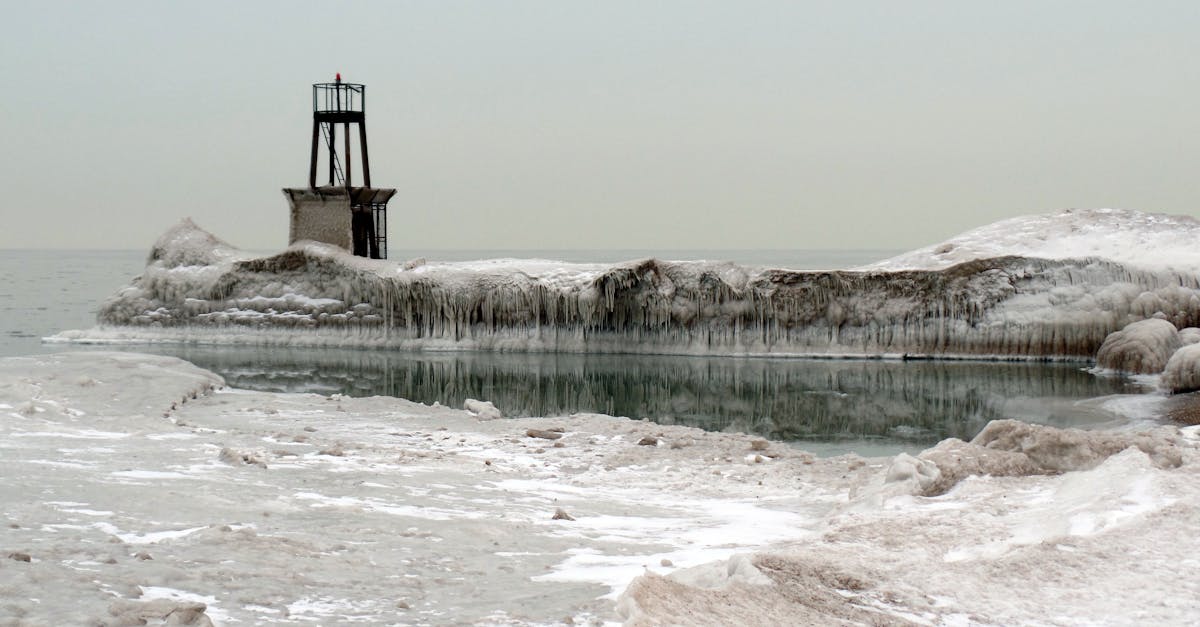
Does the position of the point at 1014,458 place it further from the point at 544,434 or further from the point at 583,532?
the point at 544,434

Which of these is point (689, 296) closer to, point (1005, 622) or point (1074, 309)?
point (1074, 309)

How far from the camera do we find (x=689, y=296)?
28.6 m

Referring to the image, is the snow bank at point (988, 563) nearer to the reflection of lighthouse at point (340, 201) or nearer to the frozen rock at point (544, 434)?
the frozen rock at point (544, 434)

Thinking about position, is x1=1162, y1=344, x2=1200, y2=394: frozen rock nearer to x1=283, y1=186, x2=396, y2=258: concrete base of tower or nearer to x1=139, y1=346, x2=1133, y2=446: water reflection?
x1=139, y1=346, x2=1133, y2=446: water reflection

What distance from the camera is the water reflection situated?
1761 centimetres

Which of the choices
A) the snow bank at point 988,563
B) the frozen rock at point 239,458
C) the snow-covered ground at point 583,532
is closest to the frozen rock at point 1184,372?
the snow-covered ground at point 583,532

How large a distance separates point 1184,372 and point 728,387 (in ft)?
25.1

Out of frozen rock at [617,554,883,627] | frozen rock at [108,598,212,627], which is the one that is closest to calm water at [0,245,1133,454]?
frozen rock at [617,554,883,627]

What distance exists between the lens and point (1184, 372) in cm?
1942

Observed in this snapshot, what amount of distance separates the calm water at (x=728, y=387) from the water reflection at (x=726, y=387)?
0.09 feet

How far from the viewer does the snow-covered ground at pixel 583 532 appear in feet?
17.0

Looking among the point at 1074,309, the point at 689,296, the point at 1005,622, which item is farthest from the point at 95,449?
the point at 1074,309

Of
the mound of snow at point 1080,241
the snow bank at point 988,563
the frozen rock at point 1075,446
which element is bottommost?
the snow bank at point 988,563

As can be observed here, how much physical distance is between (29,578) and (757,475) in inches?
256
